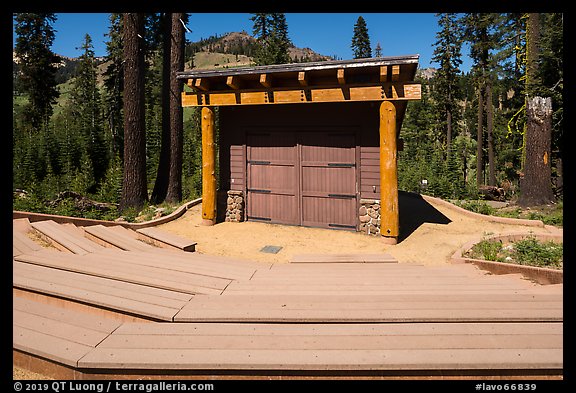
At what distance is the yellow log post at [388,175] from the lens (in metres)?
8.80

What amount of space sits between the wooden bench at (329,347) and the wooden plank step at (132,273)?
971 mm

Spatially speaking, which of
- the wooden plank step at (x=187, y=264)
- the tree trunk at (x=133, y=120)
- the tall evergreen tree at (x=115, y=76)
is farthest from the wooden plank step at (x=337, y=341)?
the tall evergreen tree at (x=115, y=76)

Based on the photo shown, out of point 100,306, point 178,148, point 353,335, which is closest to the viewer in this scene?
point 353,335

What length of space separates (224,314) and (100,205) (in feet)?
38.7

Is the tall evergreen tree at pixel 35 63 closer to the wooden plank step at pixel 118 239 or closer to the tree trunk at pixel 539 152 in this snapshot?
the wooden plank step at pixel 118 239

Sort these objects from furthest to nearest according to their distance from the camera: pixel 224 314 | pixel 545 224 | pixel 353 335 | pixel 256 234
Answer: pixel 545 224, pixel 256 234, pixel 224 314, pixel 353 335

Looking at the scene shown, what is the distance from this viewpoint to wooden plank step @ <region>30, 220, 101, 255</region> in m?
6.01

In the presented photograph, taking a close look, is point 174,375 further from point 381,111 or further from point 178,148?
point 178,148

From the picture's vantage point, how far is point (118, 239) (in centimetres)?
723

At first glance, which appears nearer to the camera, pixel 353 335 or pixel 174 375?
pixel 174 375

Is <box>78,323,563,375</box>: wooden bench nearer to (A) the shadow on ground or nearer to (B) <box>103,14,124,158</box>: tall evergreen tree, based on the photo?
(A) the shadow on ground

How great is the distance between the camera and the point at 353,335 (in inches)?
114

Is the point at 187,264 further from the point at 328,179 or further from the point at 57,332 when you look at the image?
the point at 328,179

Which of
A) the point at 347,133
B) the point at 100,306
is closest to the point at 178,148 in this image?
the point at 347,133
